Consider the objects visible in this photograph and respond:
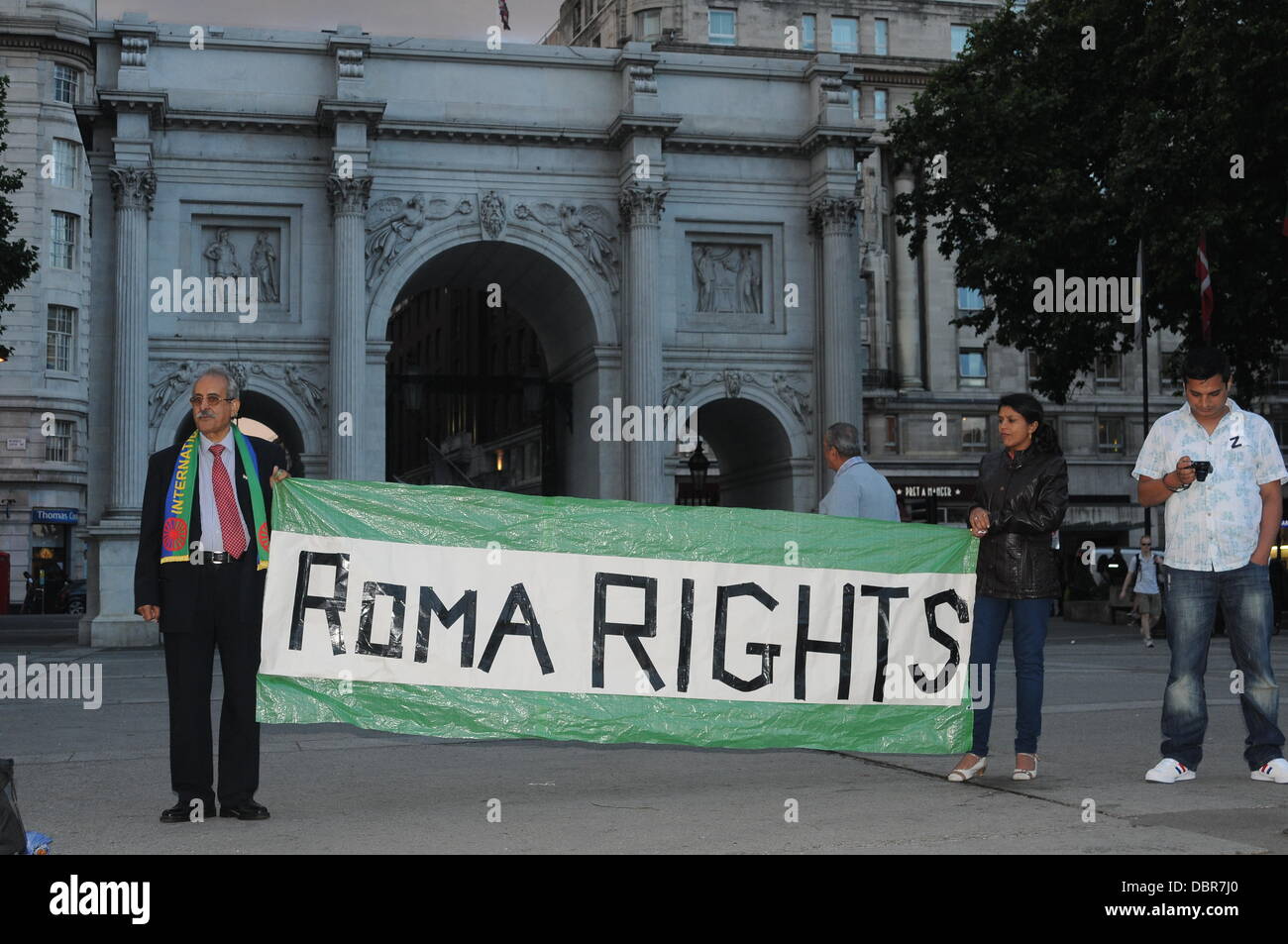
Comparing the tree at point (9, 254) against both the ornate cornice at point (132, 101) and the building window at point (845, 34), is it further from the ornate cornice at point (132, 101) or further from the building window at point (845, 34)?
the building window at point (845, 34)

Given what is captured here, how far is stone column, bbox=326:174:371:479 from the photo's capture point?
35281 millimetres

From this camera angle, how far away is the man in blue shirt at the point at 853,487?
36.2 feet

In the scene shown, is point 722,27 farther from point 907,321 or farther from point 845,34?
point 907,321

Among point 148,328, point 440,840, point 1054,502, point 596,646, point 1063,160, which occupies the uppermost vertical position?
point 1063,160

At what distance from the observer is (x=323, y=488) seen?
9.29 metres

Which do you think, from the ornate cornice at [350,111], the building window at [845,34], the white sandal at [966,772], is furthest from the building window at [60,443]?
the white sandal at [966,772]

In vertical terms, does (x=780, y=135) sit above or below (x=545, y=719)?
above

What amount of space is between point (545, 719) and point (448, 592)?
3.11 feet

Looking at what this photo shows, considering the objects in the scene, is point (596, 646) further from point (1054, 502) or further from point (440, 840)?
point (1054, 502)

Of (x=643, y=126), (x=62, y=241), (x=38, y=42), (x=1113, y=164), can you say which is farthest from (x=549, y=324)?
(x=38, y=42)

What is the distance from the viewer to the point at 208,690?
852 cm

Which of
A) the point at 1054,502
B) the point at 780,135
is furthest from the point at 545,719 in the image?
the point at 780,135

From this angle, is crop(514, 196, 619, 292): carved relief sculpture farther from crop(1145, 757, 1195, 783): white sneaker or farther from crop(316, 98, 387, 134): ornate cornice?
crop(1145, 757, 1195, 783): white sneaker

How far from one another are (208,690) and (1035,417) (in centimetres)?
511
